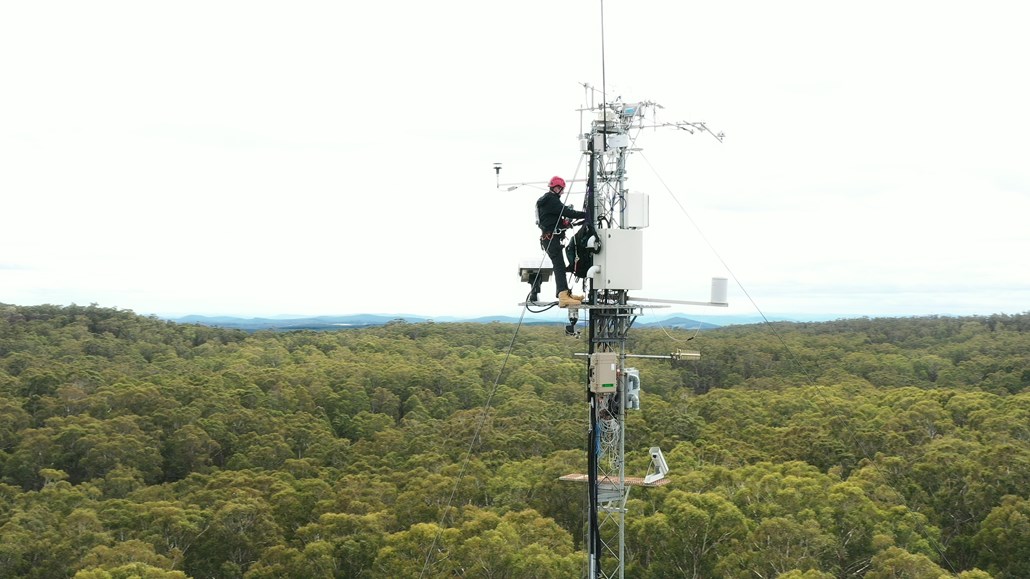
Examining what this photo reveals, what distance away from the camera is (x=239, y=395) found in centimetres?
5078

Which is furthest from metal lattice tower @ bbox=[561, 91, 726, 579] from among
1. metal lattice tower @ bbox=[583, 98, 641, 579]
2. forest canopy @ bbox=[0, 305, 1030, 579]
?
forest canopy @ bbox=[0, 305, 1030, 579]

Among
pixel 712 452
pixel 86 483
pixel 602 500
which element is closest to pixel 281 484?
pixel 86 483

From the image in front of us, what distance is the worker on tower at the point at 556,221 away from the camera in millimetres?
10195

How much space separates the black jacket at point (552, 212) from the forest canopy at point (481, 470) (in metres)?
2.69

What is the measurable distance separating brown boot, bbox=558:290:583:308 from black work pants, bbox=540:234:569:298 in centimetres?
21

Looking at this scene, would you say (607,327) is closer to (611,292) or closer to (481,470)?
(611,292)

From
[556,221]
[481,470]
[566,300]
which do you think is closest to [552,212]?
[556,221]

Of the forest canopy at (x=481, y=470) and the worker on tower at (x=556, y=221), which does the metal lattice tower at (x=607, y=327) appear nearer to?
the worker on tower at (x=556, y=221)

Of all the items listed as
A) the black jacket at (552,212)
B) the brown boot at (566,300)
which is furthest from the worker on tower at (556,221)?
the brown boot at (566,300)

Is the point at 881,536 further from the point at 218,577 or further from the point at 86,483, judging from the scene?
the point at 86,483

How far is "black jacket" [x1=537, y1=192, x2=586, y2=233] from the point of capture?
1018 centimetres

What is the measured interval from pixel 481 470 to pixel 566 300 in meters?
25.1

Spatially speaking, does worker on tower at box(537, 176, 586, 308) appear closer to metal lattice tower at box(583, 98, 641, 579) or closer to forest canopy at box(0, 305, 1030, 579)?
Result: metal lattice tower at box(583, 98, 641, 579)

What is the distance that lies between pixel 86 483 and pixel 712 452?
24204 mm
